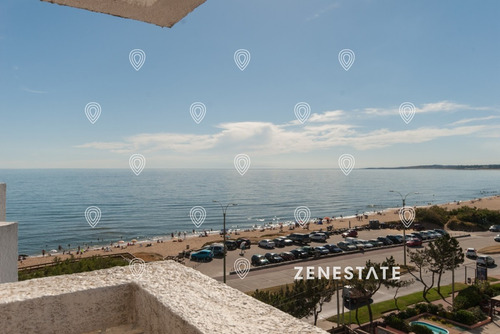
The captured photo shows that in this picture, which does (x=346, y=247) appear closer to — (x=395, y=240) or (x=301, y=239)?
(x=301, y=239)

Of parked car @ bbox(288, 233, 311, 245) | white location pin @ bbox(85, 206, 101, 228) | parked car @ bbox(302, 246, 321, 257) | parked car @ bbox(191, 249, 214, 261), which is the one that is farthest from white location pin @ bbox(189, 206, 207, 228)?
parked car @ bbox(302, 246, 321, 257)

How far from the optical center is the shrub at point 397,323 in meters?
17.8

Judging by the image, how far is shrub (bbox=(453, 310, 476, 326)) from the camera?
750 inches

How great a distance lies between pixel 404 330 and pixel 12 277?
18.3 meters

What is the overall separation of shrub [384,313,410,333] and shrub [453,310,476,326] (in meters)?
3.97

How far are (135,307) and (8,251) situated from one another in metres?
5.79

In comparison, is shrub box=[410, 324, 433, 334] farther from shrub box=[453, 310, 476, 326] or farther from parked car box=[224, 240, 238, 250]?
parked car box=[224, 240, 238, 250]

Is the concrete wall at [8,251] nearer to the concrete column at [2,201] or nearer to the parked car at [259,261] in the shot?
the concrete column at [2,201]

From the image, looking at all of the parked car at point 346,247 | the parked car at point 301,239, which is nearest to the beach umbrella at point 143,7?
the parked car at point 346,247

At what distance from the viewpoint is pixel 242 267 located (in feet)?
109

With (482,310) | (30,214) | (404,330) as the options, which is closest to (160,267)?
(404,330)

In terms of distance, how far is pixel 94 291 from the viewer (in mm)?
2668

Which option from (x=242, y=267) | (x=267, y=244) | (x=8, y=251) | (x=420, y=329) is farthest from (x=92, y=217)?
(x=8, y=251)

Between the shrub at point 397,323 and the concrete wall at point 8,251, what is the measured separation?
1822 cm
